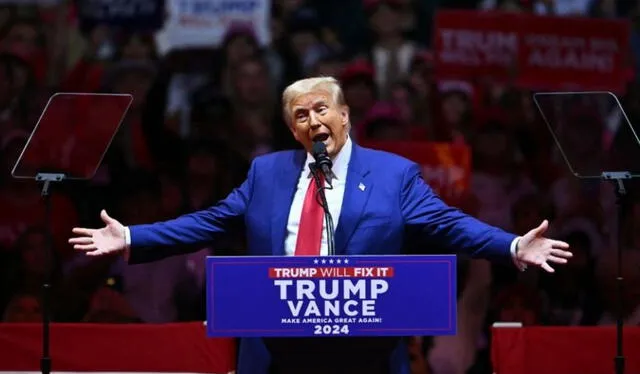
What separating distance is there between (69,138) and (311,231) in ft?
3.75

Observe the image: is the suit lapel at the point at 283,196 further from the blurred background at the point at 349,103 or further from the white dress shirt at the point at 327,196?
the blurred background at the point at 349,103

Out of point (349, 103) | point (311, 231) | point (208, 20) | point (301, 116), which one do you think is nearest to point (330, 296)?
point (311, 231)

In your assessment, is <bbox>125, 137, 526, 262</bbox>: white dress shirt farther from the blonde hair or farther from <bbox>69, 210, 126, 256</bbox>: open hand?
the blonde hair

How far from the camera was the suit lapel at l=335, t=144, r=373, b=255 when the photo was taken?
4754mm

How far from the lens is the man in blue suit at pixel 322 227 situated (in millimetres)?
4676

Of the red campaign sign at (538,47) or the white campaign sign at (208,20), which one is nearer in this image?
the red campaign sign at (538,47)

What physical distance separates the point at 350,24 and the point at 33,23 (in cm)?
190

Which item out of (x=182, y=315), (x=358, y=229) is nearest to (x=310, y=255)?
(x=358, y=229)

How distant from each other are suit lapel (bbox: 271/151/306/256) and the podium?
0.89 ft

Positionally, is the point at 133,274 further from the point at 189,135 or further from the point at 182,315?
the point at 189,135

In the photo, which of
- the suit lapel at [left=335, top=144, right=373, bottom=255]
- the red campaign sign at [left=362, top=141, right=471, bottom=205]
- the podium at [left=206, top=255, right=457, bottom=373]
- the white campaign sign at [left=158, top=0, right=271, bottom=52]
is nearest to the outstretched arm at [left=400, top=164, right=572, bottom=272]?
the suit lapel at [left=335, top=144, right=373, bottom=255]

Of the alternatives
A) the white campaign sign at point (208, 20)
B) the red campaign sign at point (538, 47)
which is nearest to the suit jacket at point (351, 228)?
the red campaign sign at point (538, 47)

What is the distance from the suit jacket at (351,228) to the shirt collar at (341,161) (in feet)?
0.06

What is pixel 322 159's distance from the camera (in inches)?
184
